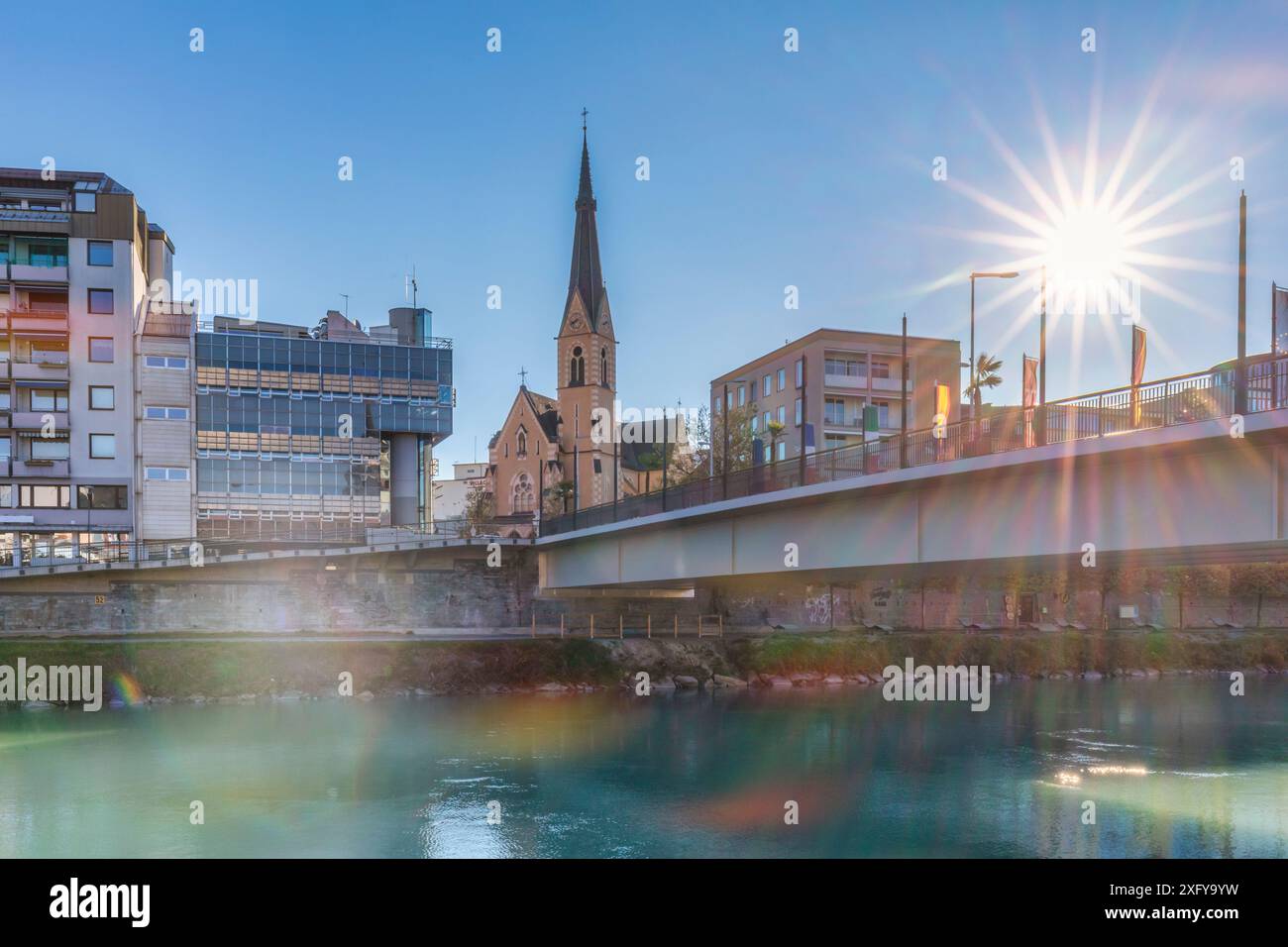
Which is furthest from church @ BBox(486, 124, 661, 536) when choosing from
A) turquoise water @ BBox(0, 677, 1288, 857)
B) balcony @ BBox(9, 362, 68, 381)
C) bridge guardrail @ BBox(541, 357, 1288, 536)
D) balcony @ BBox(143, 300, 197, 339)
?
bridge guardrail @ BBox(541, 357, 1288, 536)

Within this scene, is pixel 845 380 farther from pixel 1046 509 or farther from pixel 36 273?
pixel 1046 509

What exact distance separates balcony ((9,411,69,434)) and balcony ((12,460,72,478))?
2.14 metres

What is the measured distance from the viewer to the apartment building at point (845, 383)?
8319 cm

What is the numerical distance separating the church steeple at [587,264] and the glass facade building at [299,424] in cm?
3072

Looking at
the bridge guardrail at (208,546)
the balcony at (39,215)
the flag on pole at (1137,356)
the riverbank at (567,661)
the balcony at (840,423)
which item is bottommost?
the riverbank at (567,661)

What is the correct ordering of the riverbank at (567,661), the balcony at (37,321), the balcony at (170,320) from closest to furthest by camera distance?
the riverbank at (567,661)
the balcony at (37,321)
the balcony at (170,320)

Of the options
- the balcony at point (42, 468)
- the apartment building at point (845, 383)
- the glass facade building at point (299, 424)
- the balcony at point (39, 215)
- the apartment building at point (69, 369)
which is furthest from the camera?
the apartment building at point (845, 383)

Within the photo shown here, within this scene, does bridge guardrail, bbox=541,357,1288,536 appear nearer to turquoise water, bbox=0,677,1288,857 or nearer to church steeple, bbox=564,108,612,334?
turquoise water, bbox=0,677,1288,857

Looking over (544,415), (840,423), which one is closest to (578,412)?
(544,415)

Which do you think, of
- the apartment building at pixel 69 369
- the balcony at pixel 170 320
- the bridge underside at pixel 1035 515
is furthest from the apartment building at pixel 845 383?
the apartment building at pixel 69 369

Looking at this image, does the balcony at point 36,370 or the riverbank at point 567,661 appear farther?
the balcony at point 36,370

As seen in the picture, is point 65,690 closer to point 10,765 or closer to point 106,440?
point 10,765

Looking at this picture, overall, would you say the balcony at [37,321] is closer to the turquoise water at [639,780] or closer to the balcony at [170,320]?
the balcony at [170,320]

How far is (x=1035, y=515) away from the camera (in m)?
24.9
